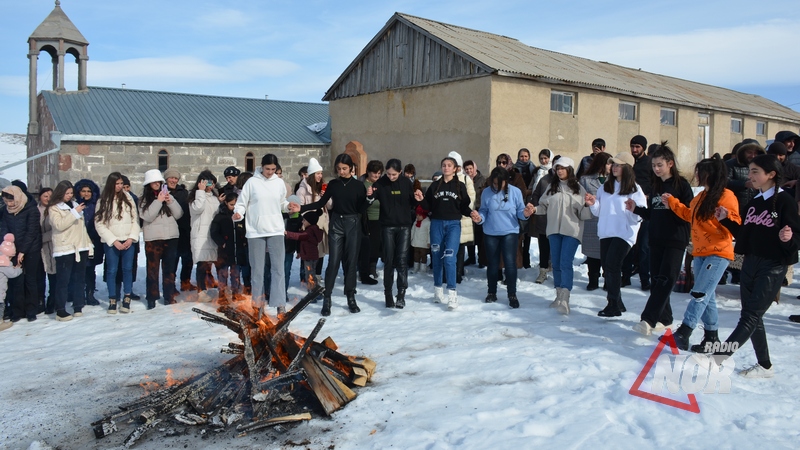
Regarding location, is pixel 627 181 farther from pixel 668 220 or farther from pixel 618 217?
pixel 668 220

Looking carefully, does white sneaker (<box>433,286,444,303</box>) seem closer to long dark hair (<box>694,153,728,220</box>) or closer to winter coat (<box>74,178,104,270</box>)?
long dark hair (<box>694,153,728,220</box>)

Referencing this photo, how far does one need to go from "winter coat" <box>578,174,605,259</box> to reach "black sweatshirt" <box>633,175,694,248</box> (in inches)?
72.5

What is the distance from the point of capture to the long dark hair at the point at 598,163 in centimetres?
801

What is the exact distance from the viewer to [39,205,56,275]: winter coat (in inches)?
310

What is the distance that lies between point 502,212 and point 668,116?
18.0 meters

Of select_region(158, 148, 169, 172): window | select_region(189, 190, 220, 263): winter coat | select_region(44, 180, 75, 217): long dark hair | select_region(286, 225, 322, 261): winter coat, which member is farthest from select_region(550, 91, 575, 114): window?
select_region(44, 180, 75, 217): long dark hair

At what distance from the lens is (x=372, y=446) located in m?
3.97

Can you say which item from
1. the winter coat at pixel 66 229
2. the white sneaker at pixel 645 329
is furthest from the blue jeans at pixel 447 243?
the winter coat at pixel 66 229

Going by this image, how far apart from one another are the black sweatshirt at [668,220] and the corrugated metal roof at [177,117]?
65.7 feet

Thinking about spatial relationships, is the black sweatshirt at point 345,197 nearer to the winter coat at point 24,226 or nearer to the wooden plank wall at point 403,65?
the winter coat at point 24,226

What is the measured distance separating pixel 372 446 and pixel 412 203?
4380 millimetres

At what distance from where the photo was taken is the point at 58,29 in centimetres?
2334

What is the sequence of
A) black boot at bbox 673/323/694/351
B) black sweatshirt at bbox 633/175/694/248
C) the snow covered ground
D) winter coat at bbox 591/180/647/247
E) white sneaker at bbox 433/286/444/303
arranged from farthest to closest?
white sneaker at bbox 433/286/444/303
winter coat at bbox 591/180/647/247
black sweatshirt at bbox 633/175/694/248
black boot at bbox 673/323/694/351
the snow covered ground

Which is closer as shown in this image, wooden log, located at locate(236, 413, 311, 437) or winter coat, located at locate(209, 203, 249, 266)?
wooden log, located at locate(236, 413, 311, 437)
